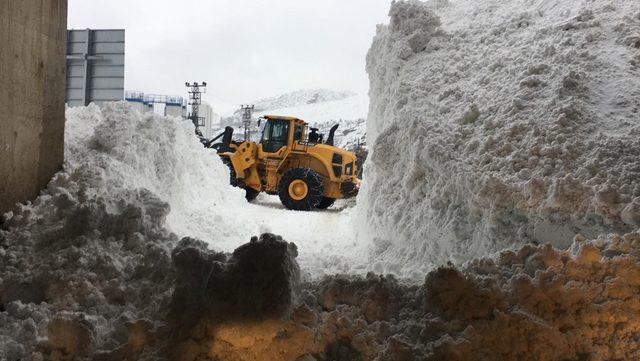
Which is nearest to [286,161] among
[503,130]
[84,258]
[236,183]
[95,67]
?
[236,183]

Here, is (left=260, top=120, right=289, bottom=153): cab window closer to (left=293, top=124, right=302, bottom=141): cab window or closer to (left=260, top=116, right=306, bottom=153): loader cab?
(left=260, top=116, right=306, bottom=153): loader cab

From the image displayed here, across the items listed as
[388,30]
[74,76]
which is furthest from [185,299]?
[74,76]

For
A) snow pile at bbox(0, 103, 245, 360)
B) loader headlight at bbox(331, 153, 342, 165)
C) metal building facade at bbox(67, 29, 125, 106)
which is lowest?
snow pile at bbox(0, 103, 245, 360)

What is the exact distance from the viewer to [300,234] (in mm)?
8805

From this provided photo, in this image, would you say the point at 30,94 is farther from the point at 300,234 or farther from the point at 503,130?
the point at 300,234

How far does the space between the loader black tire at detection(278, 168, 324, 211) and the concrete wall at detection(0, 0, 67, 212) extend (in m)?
8.59

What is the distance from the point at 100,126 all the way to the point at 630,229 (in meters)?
5.82

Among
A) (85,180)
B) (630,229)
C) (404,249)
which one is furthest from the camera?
(404,249)

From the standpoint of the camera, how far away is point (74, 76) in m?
11.2

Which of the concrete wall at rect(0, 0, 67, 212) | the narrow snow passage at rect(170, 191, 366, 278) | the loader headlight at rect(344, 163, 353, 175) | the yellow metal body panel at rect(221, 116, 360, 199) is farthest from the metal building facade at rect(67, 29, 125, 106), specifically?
the concrete wall at rect(0, 0, 67, 212)

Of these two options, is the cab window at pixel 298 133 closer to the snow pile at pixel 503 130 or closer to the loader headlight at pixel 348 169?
the loader headlight at pixel 348 169

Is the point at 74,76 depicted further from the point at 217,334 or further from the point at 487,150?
the point at 217,334

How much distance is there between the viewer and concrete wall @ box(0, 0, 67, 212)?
433 cm

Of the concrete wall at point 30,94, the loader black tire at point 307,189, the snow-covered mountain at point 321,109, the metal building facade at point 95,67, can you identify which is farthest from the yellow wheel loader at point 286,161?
the snow-covered mountain at point 321,109
